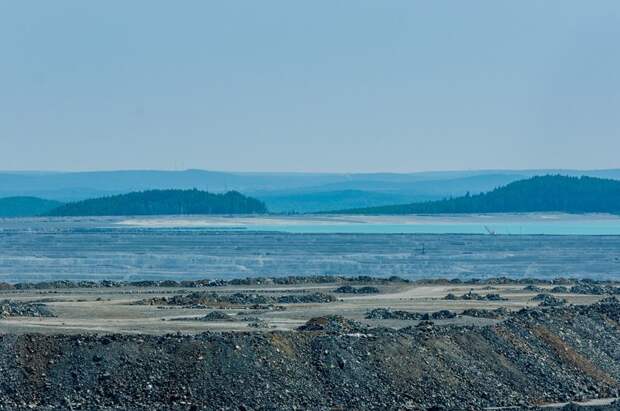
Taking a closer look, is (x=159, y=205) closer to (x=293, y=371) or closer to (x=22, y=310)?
(x=22, y=310)

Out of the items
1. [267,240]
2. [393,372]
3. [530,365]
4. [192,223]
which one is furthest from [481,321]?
[192,223]

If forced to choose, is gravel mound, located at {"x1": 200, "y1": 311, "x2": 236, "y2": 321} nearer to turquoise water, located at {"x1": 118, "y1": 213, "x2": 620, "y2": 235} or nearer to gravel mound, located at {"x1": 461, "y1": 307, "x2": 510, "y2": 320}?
gravel mound, located at {"x1": 461, "y1": 307, "x2": 510, "y2": 320}

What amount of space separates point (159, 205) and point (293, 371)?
14006 cm

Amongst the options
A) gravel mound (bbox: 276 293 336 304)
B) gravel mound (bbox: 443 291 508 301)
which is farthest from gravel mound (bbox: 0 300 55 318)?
gravel mound (bbox: 443 291 508 301)

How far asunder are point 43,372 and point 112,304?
17.9m

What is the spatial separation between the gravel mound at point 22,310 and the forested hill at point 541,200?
118499 mm

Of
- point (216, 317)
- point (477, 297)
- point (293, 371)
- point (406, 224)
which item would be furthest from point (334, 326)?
point (406, 224)

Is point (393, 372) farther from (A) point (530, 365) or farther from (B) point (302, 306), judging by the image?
(B) point (302, 306)

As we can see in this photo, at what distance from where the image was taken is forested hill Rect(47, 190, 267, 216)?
17350 centimetres

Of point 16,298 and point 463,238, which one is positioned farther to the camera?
point 463,238

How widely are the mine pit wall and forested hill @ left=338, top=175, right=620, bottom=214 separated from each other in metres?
124

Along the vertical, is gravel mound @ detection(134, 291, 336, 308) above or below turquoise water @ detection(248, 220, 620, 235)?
below

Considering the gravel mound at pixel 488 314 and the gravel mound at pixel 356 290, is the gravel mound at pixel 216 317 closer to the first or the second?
the gravel mound at pixel 488 314

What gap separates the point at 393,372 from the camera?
36.7m
